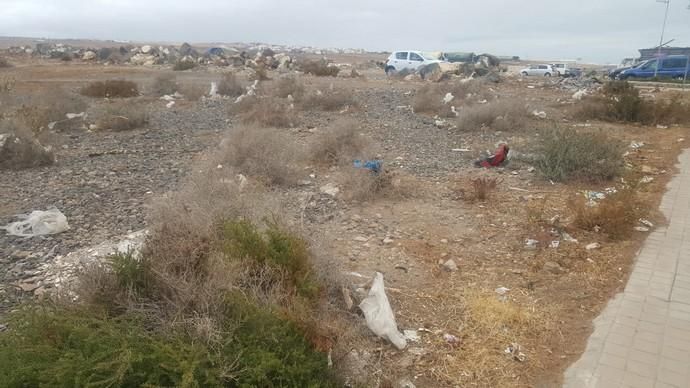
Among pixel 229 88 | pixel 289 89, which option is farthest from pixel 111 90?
pixel 289 89

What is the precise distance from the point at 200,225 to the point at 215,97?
14.7 metres

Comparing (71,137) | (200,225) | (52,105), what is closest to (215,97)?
(52,105)

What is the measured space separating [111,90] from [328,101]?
29.6ft

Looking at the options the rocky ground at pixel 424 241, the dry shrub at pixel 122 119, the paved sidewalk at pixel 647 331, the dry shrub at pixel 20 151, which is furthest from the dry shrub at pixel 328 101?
the paved sidewalk at pixel 647 331

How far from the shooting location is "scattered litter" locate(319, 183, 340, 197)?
628cm

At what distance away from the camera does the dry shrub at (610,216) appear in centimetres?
491

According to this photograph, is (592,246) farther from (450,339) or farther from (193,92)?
(193,92)

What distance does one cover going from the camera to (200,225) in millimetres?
3162

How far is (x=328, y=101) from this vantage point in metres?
13.8

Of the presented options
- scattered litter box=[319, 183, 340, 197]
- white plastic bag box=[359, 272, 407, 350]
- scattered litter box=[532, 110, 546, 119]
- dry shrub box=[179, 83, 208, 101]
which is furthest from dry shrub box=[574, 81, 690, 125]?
dry shrub box=[179, 83, 208, 101]

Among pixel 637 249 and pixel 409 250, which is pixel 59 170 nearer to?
pixel 409 250

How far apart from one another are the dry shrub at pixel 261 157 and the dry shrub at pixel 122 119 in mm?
4901

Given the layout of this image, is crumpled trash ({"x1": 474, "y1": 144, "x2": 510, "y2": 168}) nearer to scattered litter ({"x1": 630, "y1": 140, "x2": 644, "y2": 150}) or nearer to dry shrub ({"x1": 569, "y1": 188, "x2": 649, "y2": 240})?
dry shrub ({"x1": 569, "y1": 188, "x2": 649, "y2": 240})

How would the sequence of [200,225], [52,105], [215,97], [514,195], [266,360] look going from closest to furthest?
[266,360], [200,225], [514,195], [52,105], [215,97]
